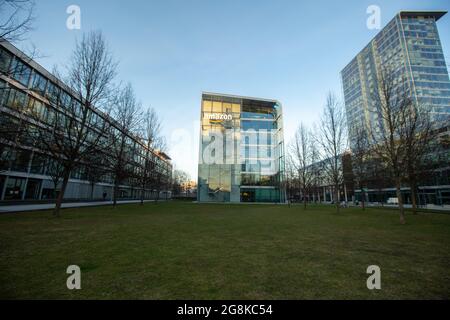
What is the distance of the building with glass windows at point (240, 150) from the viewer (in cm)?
4975

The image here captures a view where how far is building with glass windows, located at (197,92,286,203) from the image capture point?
49.8 meters

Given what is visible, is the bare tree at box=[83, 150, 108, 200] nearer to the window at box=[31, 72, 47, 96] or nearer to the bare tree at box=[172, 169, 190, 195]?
the window at box=[31, 72, 47, 96]

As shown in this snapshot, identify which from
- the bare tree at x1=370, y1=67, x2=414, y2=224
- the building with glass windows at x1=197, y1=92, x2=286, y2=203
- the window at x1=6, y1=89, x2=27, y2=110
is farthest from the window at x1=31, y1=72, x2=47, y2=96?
the bare tree at x1=370, y1=67, x2=414, y2=224

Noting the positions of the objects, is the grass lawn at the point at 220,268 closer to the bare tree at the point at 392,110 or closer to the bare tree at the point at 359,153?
the bare tree at the point at 392,110

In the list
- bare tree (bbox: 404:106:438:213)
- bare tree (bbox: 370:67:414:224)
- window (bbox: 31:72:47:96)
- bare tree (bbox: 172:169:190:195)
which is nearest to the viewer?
bare tree (bbox: 370:67:414:224)

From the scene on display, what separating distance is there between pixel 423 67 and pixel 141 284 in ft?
326

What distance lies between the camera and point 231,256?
219 inches

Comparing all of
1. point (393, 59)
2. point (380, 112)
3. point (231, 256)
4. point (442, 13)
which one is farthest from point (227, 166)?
point (442, 13)

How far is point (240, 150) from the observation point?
52125mm

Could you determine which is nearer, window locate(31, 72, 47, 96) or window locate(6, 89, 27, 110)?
window locate(6, 89, 27, 110)

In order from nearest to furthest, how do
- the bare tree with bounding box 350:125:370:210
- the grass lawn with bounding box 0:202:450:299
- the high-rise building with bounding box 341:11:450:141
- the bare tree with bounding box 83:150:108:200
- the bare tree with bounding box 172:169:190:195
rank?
the grass lawn with bounding box 0:202:450:299
the bare tree with bounding box 83:150:108:200
the bare tree with bounding box 350:125:370:210
the high-rise building with bounding box 341:11:450:141
the bare tree with bounding box 172:169:190:195

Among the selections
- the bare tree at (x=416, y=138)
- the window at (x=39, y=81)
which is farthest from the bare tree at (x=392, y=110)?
the window at (x=39, y=81)

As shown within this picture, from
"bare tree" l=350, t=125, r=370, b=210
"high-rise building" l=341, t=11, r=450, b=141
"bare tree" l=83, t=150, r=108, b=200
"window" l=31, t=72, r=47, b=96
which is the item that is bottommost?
"bare tree" l=83, t=150, r=108, b=200
